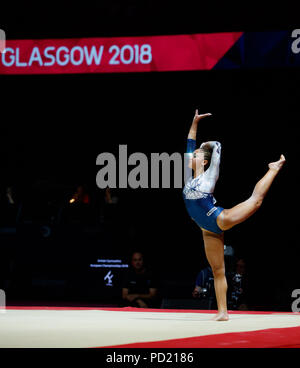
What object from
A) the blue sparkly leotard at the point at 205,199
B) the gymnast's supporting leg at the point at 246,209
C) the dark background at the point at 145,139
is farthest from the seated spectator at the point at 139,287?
the gymnast's supporting leg at the point at 246,209

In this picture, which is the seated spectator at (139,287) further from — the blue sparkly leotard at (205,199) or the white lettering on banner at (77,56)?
the white lettering on banner at (77,56)

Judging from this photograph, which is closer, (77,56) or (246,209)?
(246,209)

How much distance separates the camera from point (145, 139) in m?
9.22

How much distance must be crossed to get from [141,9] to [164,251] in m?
3.63

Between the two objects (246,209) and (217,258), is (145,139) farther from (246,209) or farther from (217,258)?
(246,209)

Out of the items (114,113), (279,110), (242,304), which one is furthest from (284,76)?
(242,304)

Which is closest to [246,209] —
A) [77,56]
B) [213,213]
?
[213,213]

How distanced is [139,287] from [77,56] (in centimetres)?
345

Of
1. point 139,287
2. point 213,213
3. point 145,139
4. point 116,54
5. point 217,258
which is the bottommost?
point 139,287

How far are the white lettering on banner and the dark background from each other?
0.75m

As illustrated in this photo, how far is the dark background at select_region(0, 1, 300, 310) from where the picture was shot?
24.9 ft

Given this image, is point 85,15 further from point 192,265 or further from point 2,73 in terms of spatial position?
point 192,265

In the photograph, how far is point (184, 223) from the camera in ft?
28.1

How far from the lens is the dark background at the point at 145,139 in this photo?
760 centimetres
